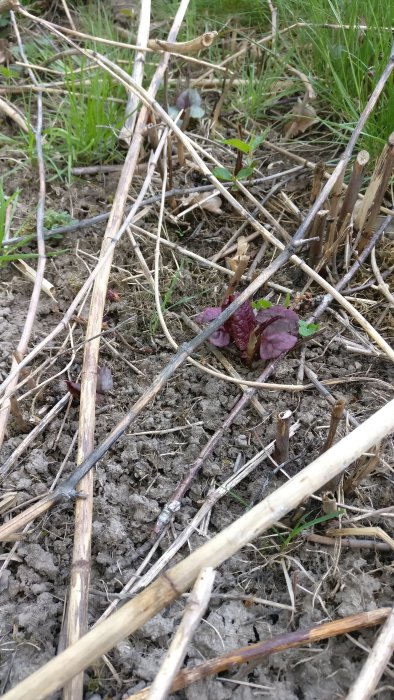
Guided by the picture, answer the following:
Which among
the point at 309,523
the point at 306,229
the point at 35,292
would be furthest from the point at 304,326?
the point at 35,292

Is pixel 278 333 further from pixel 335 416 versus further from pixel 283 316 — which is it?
pixel 335 416

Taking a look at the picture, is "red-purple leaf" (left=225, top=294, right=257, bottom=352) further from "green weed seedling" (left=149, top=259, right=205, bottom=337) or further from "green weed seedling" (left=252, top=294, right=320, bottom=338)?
"green weed seedling" (left=149, top=259, right=205, bottom=337)

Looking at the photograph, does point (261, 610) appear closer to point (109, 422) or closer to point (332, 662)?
point (332, 662)

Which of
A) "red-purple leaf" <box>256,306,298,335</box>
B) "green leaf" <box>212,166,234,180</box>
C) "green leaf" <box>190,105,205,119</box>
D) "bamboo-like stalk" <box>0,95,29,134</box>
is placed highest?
"green leaf" <box>190,105,205,119</box>

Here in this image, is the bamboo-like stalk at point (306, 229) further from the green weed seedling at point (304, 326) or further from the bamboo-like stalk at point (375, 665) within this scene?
the bamboo-like stalk at point (375, 665)

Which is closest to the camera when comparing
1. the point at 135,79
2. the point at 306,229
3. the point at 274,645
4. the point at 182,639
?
the point at 182,639

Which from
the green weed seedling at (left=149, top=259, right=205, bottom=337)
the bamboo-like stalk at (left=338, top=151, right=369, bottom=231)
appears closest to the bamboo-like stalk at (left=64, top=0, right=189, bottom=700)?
the green weed seedling at (left=149, top=259, right=205, bottom=337)

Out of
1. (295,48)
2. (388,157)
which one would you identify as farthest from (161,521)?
(295,48)
